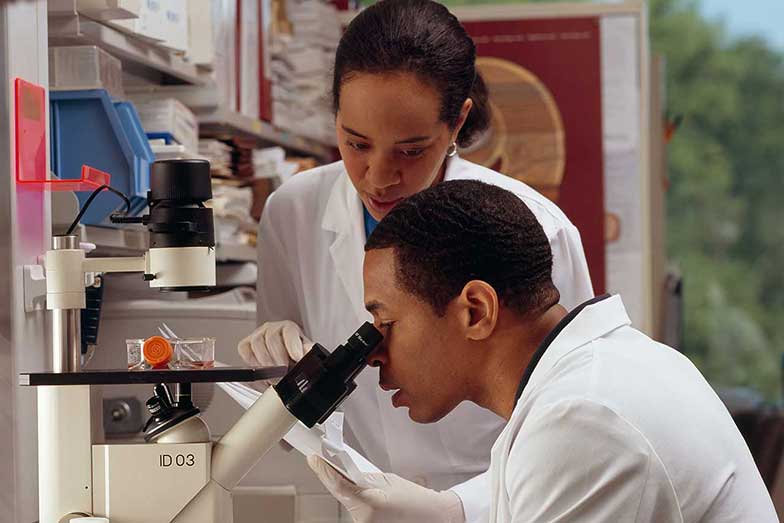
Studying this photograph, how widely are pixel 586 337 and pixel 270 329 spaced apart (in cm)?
61

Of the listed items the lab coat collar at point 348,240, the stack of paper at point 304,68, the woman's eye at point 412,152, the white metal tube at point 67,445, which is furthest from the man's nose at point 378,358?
the stack of paper at point 304,68

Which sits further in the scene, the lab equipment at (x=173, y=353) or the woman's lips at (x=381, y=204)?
the woman's lips at (x=381, y=204)

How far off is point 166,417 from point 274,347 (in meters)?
0.44

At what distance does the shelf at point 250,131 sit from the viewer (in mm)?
2836

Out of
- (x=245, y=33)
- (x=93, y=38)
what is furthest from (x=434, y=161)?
(x=245, y=33)

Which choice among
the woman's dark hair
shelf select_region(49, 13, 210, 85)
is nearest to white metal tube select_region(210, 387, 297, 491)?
the woman's dark hair

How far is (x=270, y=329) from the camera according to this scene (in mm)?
1829

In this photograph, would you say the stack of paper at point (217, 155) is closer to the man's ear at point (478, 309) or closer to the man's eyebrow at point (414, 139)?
the man's eyebrow at point (414, 139)

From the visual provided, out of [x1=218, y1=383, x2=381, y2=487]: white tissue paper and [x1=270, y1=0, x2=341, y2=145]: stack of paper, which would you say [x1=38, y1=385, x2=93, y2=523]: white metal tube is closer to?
[x1=218, y1=383, x2=381, y2=487]: white tissue paper

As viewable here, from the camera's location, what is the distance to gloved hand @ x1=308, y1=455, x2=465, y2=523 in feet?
5.07

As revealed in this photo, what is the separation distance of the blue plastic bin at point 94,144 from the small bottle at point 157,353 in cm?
63

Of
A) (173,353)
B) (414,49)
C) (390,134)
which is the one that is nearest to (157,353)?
(173,353)

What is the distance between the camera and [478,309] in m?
1.42

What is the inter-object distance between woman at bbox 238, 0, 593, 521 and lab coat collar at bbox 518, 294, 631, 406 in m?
0.38
